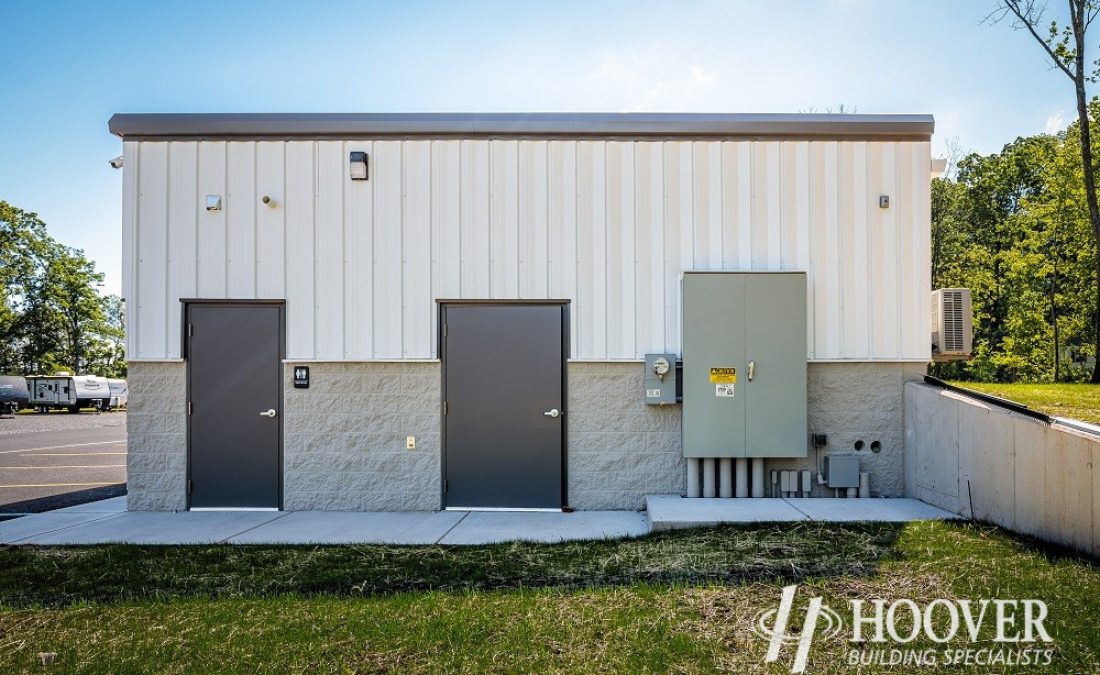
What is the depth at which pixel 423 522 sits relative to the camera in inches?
244

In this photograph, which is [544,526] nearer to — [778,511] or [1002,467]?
[778,511]

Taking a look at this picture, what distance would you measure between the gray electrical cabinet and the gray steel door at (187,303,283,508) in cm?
446

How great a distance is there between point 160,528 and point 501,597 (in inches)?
162

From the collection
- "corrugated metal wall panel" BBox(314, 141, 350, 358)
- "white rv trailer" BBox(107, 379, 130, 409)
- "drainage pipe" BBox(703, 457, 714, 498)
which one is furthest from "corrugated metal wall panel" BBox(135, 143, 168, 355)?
"white rv trailer" BBox(107, 379, 130, 409)

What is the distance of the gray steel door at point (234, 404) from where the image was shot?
271 inches

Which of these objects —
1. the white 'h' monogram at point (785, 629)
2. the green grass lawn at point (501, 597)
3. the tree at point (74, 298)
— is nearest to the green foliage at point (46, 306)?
the tree at point (74, 298)

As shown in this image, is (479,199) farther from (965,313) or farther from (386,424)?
(965,313)

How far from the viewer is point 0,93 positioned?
14648mm

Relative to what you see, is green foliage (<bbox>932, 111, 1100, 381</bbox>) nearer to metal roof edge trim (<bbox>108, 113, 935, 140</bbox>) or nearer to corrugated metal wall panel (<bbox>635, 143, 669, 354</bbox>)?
metal roof edge trim (<bbox>108, 113, 935, 140</bbox>)

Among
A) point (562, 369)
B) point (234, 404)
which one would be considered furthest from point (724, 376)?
point (234, 404)

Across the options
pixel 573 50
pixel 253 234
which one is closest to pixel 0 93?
pixel 253 234

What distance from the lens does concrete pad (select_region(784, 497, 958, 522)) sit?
5.60 meters

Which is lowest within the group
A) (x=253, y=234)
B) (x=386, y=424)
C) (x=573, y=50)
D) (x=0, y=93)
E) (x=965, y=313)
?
(x=386, y=424)

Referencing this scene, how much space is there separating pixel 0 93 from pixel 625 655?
19.0 metres
